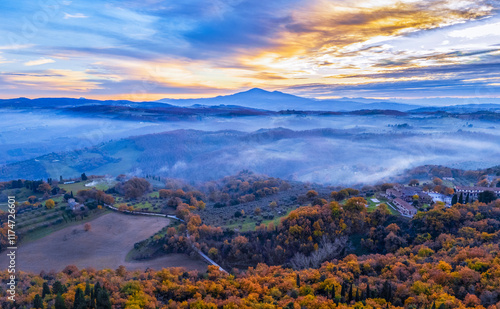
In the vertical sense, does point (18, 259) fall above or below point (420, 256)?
below

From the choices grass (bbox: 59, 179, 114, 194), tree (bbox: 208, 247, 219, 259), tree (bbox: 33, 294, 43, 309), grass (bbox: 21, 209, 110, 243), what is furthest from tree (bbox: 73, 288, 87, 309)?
grass (bbox: 59, 179, 114, 194)

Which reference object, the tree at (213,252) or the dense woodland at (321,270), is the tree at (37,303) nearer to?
the dense woodland at (321,270)

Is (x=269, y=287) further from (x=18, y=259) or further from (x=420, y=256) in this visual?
(x=18, y=259)

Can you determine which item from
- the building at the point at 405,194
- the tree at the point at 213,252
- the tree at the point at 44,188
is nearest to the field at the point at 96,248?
the tree at the point at 213,252

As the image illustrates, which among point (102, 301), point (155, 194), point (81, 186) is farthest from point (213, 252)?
point (81, 186)

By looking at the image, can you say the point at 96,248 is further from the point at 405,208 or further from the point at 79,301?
the point at 405,208

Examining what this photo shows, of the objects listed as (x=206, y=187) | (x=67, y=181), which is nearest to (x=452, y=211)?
(x=206, y=187)

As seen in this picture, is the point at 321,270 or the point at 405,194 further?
the point at 405,194
